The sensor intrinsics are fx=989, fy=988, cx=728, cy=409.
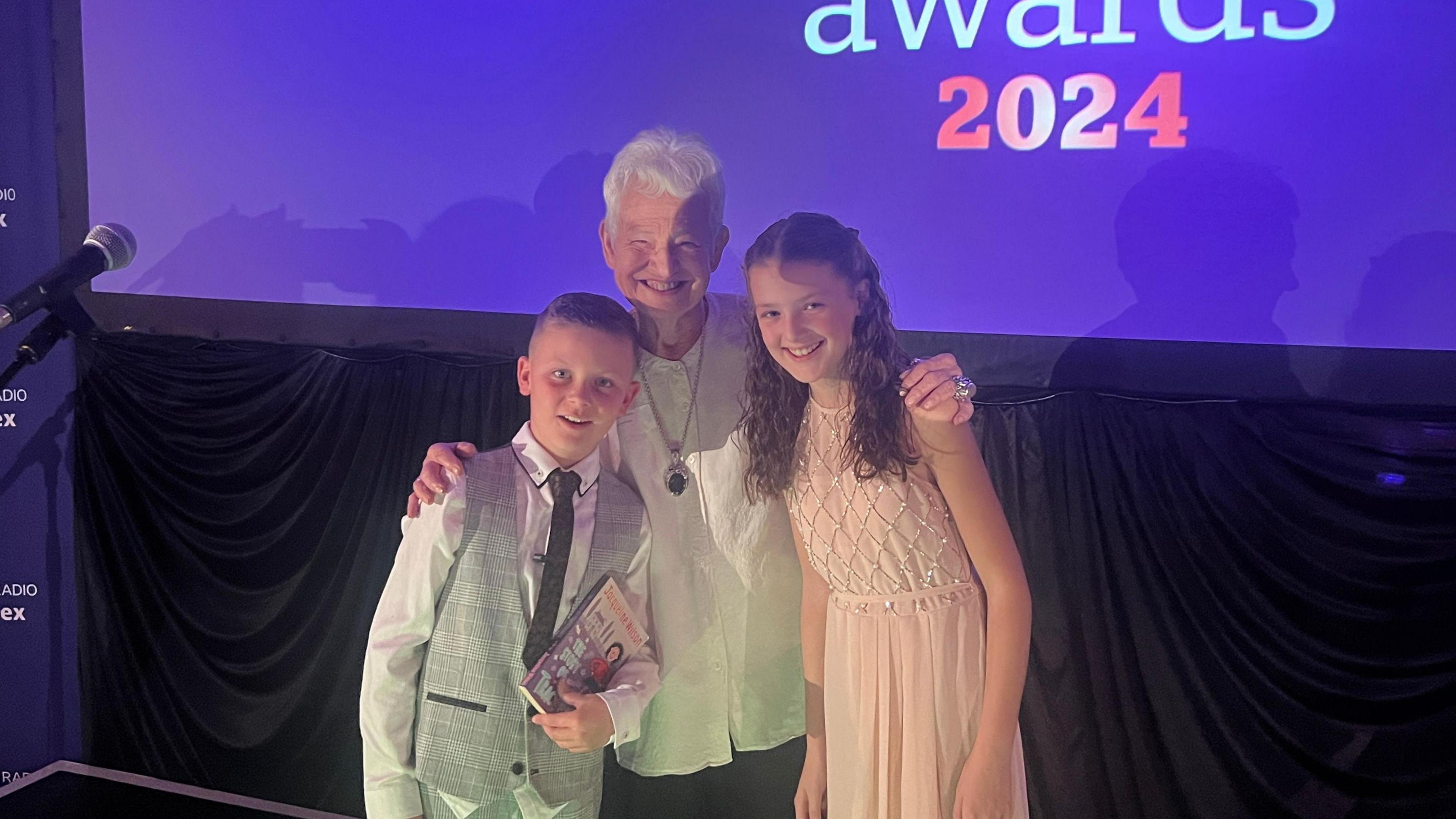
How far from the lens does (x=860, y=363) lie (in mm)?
2072

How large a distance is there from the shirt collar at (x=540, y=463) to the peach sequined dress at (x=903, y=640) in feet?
1.68

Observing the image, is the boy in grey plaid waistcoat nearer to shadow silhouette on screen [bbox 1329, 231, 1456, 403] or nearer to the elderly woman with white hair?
the elderly woman with white hair

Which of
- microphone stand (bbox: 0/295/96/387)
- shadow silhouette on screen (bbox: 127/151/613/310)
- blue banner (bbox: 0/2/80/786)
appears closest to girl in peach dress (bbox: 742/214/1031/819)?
shadow silhouette on screen (bbox: 127/151/613/310)

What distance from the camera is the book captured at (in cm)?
208

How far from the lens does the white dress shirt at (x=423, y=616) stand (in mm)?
2109

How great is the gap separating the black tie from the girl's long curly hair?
45 centimetres

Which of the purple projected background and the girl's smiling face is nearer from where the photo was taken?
the girl's smiling face

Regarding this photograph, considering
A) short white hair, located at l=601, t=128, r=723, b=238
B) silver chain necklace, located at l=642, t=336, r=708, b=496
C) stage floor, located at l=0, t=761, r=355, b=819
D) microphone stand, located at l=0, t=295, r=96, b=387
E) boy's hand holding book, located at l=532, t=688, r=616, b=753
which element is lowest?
stage floor, located at l=0, t=761, r=355, b=819

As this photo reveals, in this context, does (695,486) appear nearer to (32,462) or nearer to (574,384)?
(574,384)

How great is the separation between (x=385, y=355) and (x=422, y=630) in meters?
1.36

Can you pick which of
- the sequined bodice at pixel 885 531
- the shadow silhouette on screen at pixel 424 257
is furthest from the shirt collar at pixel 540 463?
the shadow silhouette on screen at pixel 424 257

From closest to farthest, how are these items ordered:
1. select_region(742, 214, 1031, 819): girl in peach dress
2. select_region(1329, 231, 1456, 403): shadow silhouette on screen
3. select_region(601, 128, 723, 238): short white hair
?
select_region(742, 214, 1031, 819): girl in peach dress, select_region(601, 128, 723, 238): short white hair, select_region(1329, 231, 1456, 403): shadow silhouette on screen

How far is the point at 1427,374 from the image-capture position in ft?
7.95

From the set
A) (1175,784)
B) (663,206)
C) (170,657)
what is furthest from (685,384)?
(170,657)
